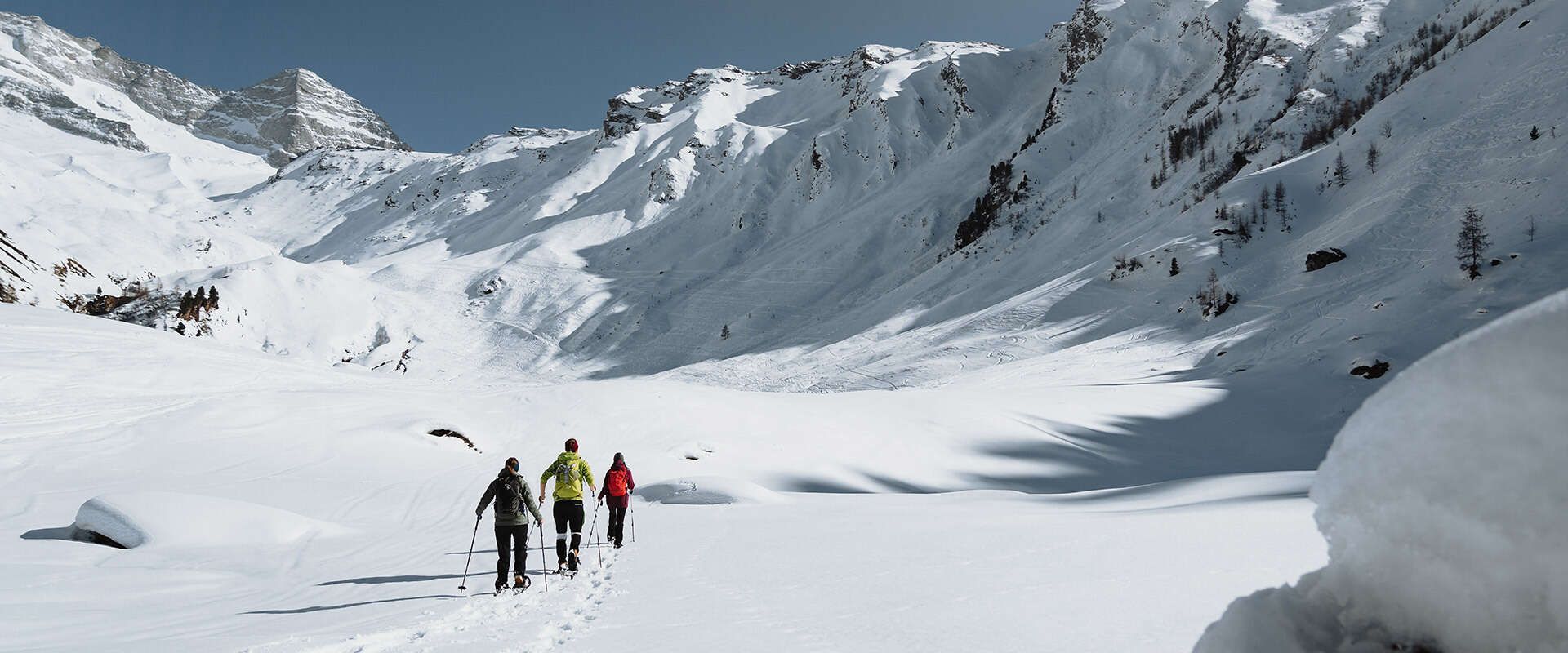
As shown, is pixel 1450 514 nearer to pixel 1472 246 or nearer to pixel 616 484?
pixel 616 484

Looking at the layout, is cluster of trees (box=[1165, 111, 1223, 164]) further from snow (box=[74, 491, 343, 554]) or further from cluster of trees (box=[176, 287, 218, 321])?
cluster of trees (box=[176, 287, 218, 321])

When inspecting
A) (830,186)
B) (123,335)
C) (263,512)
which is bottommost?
(263,512)

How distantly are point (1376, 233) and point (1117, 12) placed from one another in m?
52.3

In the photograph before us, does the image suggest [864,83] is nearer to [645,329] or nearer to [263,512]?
[645,329]

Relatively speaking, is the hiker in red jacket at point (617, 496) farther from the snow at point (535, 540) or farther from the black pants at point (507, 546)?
the black pants at point (507, 546)

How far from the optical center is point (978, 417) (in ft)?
72.4

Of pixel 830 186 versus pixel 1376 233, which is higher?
pixel 830 186

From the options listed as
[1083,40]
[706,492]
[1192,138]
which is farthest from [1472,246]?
[1083,40]

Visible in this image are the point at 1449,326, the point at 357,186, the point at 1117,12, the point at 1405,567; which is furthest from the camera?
the point at 357,186

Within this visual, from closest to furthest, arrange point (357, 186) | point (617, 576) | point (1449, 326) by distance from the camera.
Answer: point (617, 576) → point (1449, 326) → point (357, 186)

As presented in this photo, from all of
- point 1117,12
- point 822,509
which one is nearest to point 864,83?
point 1117,12

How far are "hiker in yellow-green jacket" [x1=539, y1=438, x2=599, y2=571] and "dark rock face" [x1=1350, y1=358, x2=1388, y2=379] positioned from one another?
73.3 ft

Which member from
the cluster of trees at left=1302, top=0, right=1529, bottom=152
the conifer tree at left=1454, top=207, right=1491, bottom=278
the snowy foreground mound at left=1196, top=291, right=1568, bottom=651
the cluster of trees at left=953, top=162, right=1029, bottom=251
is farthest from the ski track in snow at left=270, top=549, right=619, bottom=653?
the cluster of trees at left=953, top=162, right=1029, bottom=251

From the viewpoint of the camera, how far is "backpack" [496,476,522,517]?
862 centimetres
